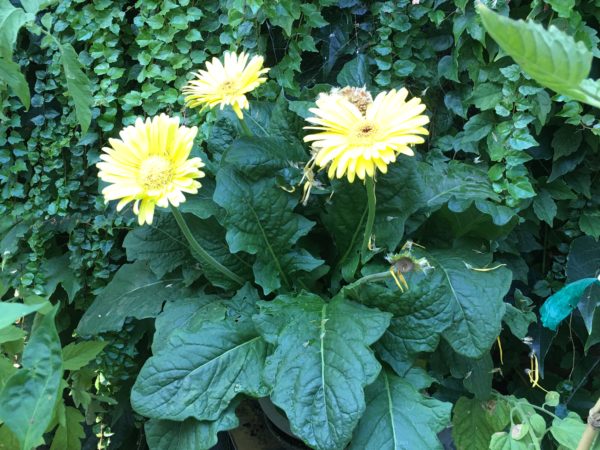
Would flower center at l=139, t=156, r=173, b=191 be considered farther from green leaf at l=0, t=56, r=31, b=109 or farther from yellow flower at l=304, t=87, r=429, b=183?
green leaf at l=0, t=56, r=31, b=109

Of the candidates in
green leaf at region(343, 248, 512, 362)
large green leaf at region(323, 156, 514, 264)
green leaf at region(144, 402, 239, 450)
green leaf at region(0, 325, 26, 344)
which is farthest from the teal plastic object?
green leaf at region(0, 325, 26, 344)

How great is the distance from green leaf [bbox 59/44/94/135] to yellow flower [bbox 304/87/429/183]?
49 cm

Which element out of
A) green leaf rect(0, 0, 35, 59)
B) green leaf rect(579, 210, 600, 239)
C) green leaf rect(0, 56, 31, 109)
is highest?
green leaf rect(0, 0, 35, 59)

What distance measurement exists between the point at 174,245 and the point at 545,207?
79cm

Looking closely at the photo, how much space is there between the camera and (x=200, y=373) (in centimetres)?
97

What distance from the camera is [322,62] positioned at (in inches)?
54.6

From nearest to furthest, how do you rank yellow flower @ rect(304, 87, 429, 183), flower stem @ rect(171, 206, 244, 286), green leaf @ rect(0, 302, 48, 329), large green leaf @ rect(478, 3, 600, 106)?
1. large green leaf @ rect(478, 3, 600, 106)
2. green leaf @ rect(0, 302, 48, 329)
3. yellow flower @ rect(304, 87, 429, 183)
4. flower stem @ rect(171, 206, 244, 286)

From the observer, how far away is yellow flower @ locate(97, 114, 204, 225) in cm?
83

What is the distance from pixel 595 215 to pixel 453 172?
13.7 inches

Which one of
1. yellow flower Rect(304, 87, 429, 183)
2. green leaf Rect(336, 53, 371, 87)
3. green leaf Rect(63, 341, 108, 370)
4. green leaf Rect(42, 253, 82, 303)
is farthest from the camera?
green leaf Rect(42, 253, 82, 303)

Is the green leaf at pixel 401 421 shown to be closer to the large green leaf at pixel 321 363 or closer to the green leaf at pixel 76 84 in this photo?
the large green leaf at pixel 321 363

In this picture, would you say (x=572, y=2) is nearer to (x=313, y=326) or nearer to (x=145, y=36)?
(x=313, y=326)

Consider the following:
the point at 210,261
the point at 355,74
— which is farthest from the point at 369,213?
the point at 355,74

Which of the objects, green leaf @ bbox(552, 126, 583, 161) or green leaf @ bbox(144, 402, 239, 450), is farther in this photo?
green leaf @ bbox(552, 126, 583, 161)
